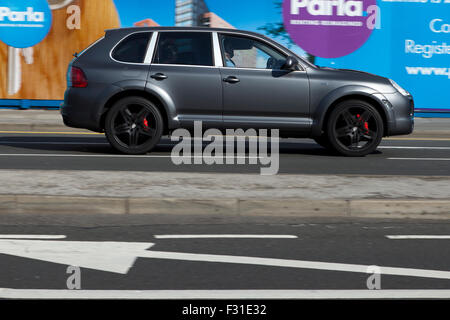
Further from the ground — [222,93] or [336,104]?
[222,93]

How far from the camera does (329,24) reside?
17.0 meters

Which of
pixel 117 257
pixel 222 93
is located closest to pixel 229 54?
pixel 222 93

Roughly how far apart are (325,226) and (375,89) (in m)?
4.60

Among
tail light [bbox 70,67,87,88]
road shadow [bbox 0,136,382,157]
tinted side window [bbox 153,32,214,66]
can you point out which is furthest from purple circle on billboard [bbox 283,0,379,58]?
tail light [bbox 70,67,87,88]

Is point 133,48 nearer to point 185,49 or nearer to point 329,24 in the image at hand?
point 185,49

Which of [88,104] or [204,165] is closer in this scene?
[204,165]

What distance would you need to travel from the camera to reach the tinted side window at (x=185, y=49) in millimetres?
10117

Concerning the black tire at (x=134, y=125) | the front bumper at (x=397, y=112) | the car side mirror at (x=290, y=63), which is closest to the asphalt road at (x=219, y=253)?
the black tire at (x=134, y=125)

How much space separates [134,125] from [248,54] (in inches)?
72.7

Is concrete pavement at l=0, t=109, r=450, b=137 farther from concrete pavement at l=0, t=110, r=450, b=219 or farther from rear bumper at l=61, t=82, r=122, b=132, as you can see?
concrete pavement at l=0, t=110, r=450, b=219

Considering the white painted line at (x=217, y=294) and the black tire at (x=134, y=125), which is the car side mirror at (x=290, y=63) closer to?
the black tire at (x=134, y=125)

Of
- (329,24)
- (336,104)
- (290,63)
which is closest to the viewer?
(290,63)

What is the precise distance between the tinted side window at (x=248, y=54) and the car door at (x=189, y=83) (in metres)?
0.25

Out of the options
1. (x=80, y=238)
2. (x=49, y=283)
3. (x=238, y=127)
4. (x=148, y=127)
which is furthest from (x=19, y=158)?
(x=49, y=283)
